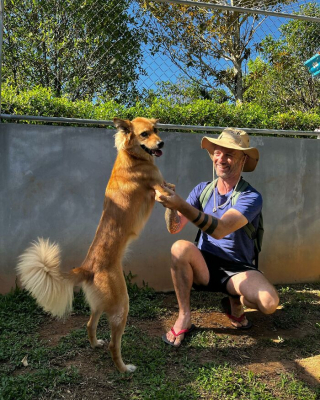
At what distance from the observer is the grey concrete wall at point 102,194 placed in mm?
4031

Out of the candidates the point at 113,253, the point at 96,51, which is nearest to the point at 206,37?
the point at 96,51

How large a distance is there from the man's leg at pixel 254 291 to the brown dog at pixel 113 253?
1.07 metres

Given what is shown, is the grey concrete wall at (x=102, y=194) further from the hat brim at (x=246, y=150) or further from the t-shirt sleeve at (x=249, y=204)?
the t-shirt sleeve at (x=249, y=204)

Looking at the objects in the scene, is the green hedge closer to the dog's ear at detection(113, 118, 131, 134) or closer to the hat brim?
the hat brim

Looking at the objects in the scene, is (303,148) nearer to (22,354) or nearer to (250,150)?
(250,150)

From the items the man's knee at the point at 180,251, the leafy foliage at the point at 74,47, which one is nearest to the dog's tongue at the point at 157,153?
the man's knee at the point at 180,251

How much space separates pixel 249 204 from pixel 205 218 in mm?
532

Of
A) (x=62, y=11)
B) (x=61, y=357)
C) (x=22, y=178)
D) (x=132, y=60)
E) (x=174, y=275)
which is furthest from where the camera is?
(x=62, y=11)

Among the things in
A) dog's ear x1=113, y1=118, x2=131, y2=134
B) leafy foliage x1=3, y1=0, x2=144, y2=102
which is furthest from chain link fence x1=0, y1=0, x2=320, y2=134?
dog's ear x1=113, y1=118, x2=131, y2=134

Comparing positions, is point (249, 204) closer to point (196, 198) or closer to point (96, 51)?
point (196, 198)

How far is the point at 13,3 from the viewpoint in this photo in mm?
4828

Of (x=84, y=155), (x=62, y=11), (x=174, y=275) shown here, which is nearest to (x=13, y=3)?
(x=62, y=11)

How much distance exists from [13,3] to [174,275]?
428cm

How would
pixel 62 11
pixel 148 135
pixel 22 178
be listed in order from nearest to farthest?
pixel 148 135 → pixel 22 178 → pixel 62 11
